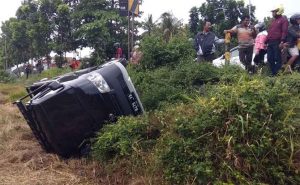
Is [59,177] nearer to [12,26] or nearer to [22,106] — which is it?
[22,106]

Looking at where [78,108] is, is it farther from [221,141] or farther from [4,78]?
[4,78]

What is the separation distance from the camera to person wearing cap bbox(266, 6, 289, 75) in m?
7.61

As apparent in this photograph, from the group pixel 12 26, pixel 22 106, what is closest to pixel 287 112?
pixel 22 106

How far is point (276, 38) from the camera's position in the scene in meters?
7.71

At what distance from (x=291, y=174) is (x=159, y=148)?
1302 mm

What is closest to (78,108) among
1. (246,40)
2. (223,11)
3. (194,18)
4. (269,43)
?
(269,43)

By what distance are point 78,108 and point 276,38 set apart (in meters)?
4.19

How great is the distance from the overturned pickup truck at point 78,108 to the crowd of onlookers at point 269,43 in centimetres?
293

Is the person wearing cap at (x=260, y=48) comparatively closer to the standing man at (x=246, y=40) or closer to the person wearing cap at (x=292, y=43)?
the standing man at (x=246, y=40)

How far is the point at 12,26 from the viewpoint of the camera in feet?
114

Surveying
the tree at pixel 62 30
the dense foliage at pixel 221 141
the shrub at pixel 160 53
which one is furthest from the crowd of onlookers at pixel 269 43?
the tree at pixel 62 30

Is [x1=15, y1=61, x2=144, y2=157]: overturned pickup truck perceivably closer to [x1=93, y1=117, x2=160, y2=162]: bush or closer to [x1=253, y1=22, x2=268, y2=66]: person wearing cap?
[x1=93, y1=117, x2=160, y2=162]: bush

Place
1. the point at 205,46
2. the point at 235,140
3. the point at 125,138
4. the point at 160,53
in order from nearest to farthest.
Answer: the point at 235,140, the point at 125,138, the point at 160,53, the point at 205,46

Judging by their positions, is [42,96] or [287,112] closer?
[287,112]
